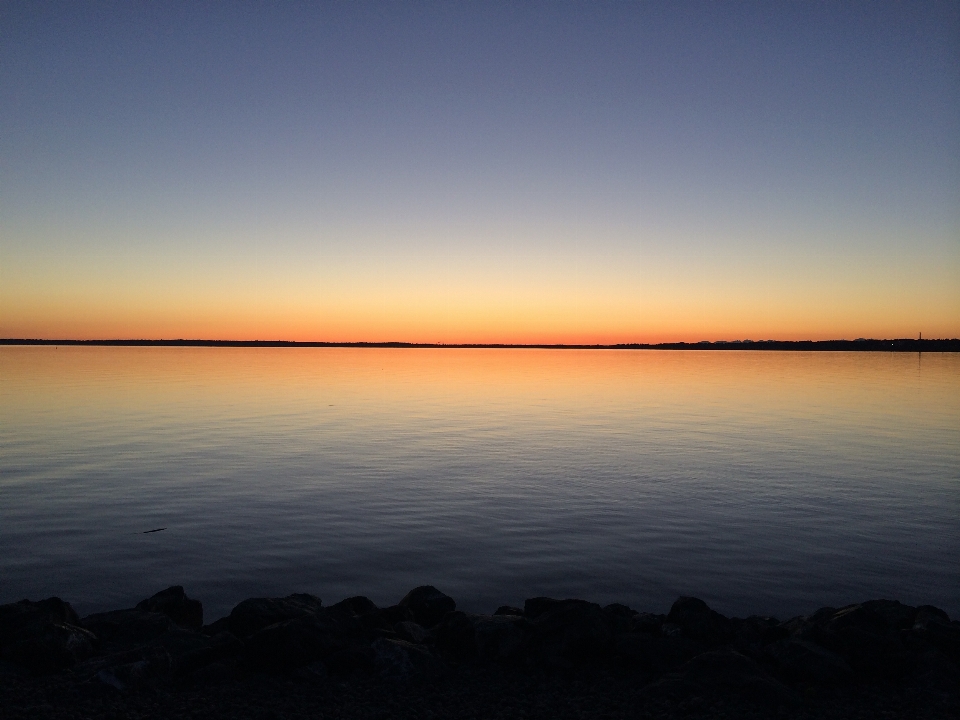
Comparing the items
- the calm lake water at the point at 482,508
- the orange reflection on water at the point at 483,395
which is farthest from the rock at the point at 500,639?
the orange reflection on water at the point at 483,395

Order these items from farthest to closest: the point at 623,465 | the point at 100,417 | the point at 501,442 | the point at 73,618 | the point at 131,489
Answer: the point at 100,417 → the point at 501,442 → the point at 623,465 → the point at 131,489 → the point at 73,618

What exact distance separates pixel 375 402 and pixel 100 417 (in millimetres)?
16662

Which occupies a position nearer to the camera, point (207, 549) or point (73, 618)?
point (73, 618)

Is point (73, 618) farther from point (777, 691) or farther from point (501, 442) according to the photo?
point (501, 442)

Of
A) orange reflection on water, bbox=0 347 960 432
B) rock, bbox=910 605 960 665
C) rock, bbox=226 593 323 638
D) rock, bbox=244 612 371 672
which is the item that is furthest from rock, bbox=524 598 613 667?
orange reflection on water, bbox=0 347 960 432

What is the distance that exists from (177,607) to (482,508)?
347 inches

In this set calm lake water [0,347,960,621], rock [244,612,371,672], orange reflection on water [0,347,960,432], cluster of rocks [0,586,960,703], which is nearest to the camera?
cluster of rocks [0,586,960,703]

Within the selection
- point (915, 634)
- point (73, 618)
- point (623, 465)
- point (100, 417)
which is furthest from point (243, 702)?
point (100, 417)

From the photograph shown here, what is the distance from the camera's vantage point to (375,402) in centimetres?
4700

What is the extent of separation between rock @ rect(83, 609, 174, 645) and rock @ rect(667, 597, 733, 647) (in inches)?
279

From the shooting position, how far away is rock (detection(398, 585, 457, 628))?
10.7 metres

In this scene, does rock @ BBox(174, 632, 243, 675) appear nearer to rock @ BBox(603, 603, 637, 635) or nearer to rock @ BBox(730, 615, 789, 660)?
rock @ BBox(603, 603, 637, 635)

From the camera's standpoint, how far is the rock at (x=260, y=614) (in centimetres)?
966

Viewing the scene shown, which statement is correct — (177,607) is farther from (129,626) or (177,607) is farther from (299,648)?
(299,648)
